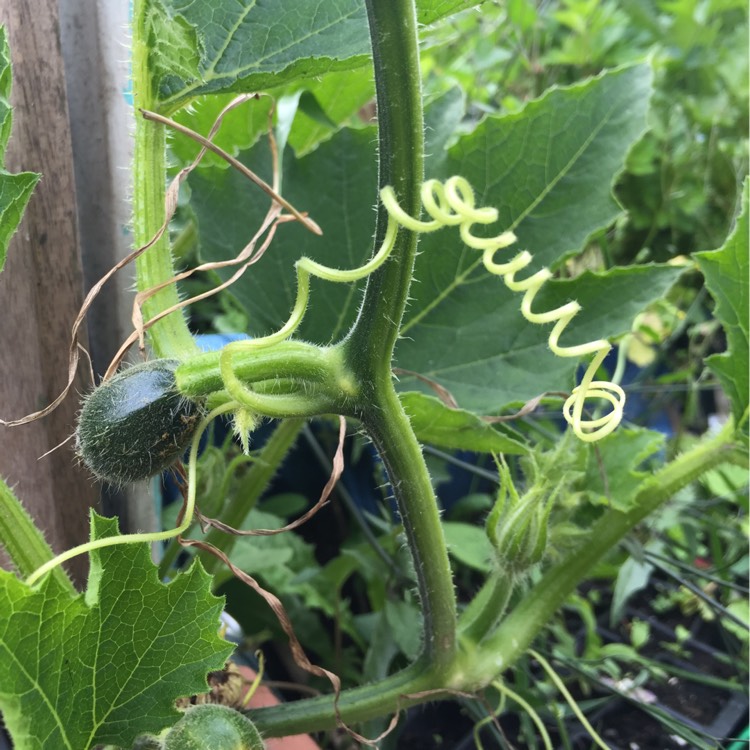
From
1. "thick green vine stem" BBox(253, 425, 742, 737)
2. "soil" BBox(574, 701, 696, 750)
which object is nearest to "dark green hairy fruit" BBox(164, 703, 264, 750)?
"thick green vine stem" BBox(253, 425, 742, 737)

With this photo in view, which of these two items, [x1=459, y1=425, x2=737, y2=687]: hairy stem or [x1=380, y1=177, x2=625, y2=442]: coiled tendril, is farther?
[x1=459, y1=425, x2=737, y2=687]: hairy stem

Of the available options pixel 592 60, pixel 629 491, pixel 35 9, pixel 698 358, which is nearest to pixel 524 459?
pixel 629 491

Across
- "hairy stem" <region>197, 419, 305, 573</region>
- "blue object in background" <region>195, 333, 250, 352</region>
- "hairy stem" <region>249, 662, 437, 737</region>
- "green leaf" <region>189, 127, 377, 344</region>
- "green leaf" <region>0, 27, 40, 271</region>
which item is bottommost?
"hairy stem" <region>249, 662, 437, 737</region>

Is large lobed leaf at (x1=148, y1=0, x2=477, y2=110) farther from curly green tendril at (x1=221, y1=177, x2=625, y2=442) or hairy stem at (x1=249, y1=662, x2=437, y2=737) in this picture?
hairy stem at (x1=249, y1=662, x2=437, y2=737)

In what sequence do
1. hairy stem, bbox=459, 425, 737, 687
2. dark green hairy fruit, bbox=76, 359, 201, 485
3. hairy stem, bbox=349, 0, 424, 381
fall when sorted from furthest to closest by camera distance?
hairy stem, bbox=459, 425, 737, 687
dark green hairy fruit, bbox=76, 359, 201, 485
hairy stem, bbox=349, 0, 424, 381

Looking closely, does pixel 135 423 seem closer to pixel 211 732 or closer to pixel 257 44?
pixel 211 732

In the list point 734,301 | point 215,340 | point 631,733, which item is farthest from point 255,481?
point 631,733
